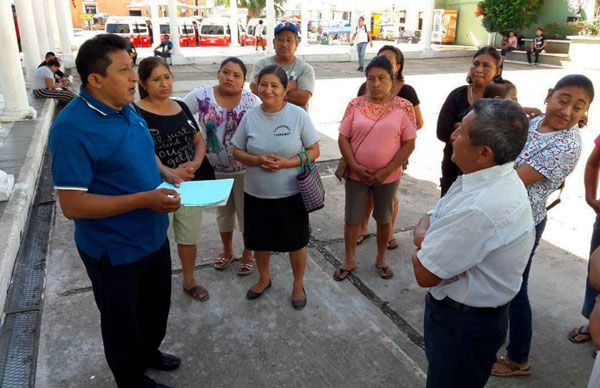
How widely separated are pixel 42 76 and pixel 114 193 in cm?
910

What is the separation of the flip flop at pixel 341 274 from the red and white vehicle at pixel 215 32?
90.4ft

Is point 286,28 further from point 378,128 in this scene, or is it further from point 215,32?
point 215,32

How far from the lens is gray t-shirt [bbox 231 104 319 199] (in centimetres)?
303

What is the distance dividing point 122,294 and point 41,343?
1.12 m

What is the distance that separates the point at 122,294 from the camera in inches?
83.2

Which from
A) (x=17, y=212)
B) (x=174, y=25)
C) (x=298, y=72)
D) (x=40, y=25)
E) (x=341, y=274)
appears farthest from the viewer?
(x=174, y=25)

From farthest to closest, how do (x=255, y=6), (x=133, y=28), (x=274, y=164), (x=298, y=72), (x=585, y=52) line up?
1. (x=255, y=6)
2. (x=133, y=28)
3. (x=585, y=52)
4. (x=298, y=72)
5. (x=274, y=164)

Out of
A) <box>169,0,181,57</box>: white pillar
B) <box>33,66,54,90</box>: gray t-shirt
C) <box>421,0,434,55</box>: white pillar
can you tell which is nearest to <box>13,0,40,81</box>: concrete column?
<box>33,66,54,90</box>: gray t-shirt

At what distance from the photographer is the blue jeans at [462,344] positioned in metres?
1.76

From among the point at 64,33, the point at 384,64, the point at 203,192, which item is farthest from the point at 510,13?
the point at 203,192

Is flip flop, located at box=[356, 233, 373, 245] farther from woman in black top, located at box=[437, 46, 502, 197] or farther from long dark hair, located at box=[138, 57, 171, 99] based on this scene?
long dark hair, located at box=[138, 57, 171, 99]

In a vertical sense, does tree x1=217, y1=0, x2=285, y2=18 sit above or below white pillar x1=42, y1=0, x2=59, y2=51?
above

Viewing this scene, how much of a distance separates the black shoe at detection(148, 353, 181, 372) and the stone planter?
20614 mm

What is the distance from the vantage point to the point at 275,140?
9.93 ft
